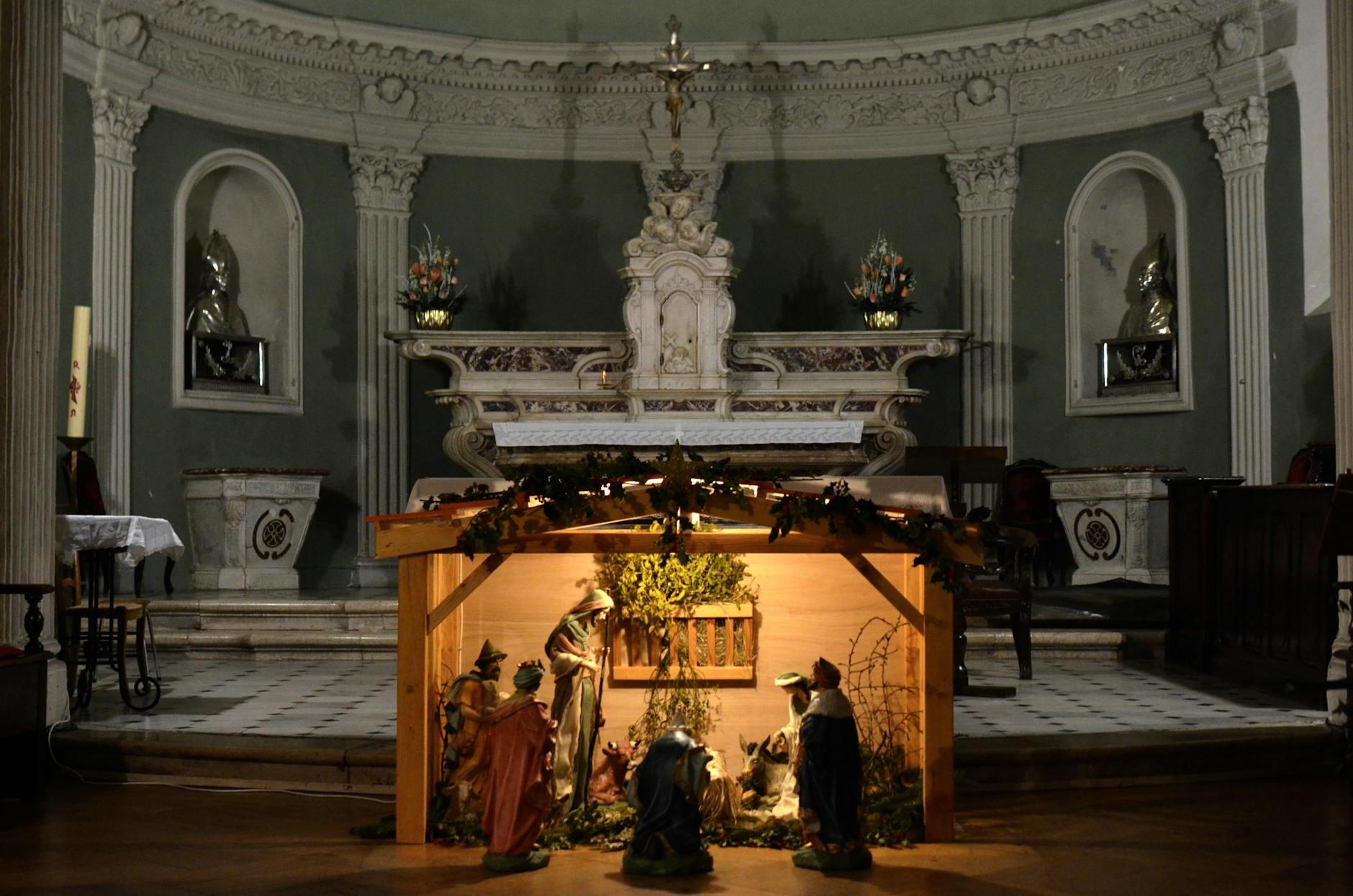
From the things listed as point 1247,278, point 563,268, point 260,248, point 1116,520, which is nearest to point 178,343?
point 260,248

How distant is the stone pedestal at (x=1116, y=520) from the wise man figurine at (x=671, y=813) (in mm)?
7087

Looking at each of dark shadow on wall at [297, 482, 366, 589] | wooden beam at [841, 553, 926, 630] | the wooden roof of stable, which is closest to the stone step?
dark shadow on wall at [297, 482, 366, 589]

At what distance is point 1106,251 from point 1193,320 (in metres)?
1.17

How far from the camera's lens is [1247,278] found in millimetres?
11227

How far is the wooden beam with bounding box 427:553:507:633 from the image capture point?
4.77 m

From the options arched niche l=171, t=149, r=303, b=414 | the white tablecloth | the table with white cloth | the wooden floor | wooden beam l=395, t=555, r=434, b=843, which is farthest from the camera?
arched niche l=171, t=149, r=303, b=414

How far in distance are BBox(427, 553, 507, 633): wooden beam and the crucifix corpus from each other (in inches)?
294

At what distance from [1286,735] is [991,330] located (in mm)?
6882

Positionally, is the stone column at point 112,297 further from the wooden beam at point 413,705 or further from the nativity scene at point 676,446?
the wooden beam at point 413,705

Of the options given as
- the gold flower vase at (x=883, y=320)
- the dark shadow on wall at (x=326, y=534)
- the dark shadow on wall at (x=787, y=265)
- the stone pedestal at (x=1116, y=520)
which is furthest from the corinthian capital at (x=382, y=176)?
the stone pedestal at (x=1116, y=520)

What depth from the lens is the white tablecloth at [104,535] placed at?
738 centimetres

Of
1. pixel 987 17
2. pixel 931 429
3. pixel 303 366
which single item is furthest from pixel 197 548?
pixel 987 17

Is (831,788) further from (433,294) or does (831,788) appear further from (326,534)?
(326,534)

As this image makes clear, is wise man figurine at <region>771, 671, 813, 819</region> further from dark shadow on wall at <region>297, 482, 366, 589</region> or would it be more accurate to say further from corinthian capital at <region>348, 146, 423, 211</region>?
corinthian capital at <region>348, 146, 423, 211</region>
